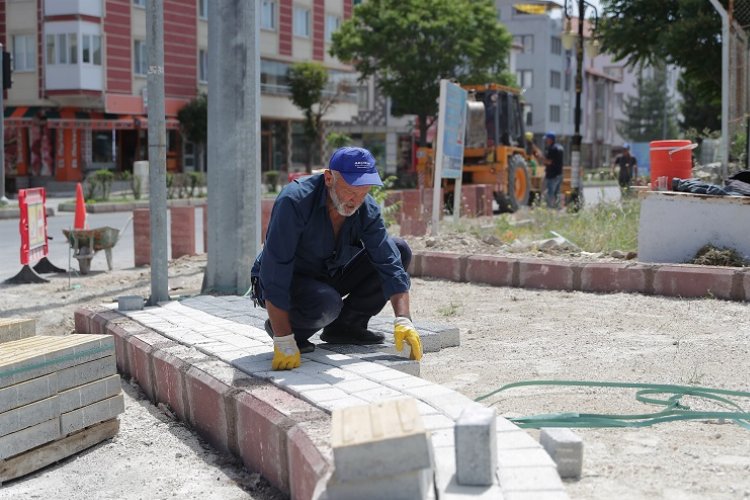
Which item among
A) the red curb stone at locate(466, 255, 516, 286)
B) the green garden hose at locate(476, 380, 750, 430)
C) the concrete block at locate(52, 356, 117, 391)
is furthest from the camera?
the red curb stone at locate(466, 255, 516, 286)

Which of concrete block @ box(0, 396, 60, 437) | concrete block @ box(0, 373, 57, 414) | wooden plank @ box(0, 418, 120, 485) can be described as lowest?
wooden plank @ box(0, 418, 120, 485)

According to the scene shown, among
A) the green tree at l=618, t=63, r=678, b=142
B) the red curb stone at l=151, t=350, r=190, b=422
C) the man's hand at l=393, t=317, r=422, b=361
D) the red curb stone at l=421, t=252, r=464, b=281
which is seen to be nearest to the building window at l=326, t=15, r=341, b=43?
the green tree at l=618, t=63, r=678, b=142

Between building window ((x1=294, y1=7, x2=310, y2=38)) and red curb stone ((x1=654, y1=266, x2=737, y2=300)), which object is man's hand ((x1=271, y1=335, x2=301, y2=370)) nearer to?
red curb stone ((x1=654, y1=266, x2=737, y2=300))

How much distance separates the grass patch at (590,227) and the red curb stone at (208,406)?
5920mm

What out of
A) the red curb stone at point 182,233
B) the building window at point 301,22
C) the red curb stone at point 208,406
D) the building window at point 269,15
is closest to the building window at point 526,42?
the building window at point 301,22

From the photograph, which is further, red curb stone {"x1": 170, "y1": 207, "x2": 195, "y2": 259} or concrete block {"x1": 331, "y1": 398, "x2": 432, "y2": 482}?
red curb stone {"x1": 170, "y1": 207, "x2": 195, "y2": 259}

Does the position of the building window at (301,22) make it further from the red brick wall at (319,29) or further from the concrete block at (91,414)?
the concrete block at (91,414)

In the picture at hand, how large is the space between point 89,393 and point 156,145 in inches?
120

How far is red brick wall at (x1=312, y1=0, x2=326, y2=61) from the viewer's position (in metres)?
49.9

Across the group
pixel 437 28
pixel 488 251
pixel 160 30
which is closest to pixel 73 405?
pixel 160 30

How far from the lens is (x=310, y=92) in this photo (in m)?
45.0

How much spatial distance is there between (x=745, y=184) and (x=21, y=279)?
772 cm

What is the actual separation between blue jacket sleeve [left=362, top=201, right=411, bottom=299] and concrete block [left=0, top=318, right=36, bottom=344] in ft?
6.86

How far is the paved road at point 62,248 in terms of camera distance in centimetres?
1245
